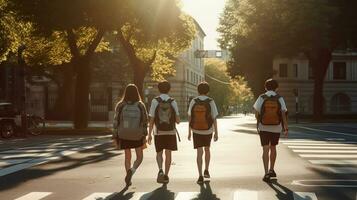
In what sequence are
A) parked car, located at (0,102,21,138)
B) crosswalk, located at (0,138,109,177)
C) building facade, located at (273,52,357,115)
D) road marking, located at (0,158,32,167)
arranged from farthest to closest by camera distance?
building facade, located at (273,52,357,115) < parked car, located at (0,102,21,138) < road marking, located at (0,158,32,167) < crosswalk, located at (0,138,109,177)

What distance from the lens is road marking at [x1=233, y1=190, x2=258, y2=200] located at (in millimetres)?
7943

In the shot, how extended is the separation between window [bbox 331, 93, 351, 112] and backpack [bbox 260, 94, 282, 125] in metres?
57.8

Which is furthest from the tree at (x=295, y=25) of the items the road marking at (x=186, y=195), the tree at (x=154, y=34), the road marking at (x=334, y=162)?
the road marking at (x=186, y=195)

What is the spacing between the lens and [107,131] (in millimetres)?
27219

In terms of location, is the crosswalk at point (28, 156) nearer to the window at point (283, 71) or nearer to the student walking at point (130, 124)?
the student walking at point (130, 124)

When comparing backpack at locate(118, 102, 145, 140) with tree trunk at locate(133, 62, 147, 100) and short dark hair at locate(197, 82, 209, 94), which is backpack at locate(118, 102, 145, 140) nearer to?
short dark hair at locate(197, 82, 209, 94)

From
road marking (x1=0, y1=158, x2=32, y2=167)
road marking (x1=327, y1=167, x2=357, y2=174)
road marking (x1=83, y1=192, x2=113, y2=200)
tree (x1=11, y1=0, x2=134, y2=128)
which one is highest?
tree (x1=11, y1=0, x2=134, y2=128)

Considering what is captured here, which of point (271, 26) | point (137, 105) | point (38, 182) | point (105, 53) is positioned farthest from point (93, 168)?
point (105, 53)

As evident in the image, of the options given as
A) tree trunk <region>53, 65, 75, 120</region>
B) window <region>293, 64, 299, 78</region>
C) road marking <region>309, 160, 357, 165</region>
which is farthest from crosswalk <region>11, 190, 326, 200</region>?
window <region>293, 64, 299, 78</region>

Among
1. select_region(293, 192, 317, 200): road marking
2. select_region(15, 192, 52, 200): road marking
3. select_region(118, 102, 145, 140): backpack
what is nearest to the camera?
select_region(293, 192, 317, 200): road marking

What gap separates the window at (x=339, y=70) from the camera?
6588 centimetres

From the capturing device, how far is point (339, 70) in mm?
65938

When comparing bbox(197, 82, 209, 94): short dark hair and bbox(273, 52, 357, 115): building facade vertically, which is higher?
bbox(273, 52, 357, 115): building facade

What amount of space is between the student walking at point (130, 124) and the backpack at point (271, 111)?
2.17 metres
